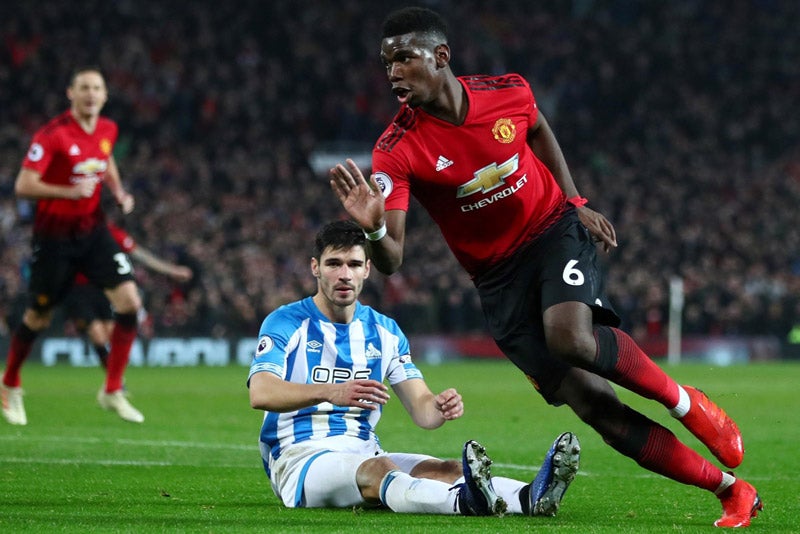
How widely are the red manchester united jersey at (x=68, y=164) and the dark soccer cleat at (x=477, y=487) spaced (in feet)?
20.5

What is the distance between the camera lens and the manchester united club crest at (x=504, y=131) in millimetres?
6266

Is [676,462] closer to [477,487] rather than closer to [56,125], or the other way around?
[477,487]

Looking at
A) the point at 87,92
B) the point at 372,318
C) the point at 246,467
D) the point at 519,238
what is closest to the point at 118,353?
the point at 87,92

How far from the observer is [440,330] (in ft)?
87.5

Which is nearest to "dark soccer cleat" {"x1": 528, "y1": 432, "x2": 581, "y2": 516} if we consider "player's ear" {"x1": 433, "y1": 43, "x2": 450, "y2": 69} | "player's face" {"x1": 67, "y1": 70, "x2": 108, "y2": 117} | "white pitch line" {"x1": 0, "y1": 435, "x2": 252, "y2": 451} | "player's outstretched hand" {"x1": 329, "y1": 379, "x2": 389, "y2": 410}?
"player's outstretched hand" {"x1": 329, "y1": 379, "x2": 389, "y2": 410}

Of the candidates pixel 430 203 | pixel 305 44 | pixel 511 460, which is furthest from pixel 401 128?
pixel 305 44

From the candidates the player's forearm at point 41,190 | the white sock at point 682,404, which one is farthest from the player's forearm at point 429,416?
the player's forearm at point 41,190

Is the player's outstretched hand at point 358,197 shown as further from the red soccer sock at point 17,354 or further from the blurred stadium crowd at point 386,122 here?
the blurred stadium crowd at point 386,122

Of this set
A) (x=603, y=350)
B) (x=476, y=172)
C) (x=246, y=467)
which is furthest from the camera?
(x=246, y=467)

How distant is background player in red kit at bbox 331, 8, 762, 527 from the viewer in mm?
5773

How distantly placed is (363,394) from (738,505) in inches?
68.3

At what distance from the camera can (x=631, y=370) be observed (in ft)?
18.9

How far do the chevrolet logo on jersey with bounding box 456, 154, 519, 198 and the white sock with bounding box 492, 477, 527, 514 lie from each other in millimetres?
1352

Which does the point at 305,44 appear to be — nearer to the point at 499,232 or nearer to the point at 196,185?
the point at 196,185
